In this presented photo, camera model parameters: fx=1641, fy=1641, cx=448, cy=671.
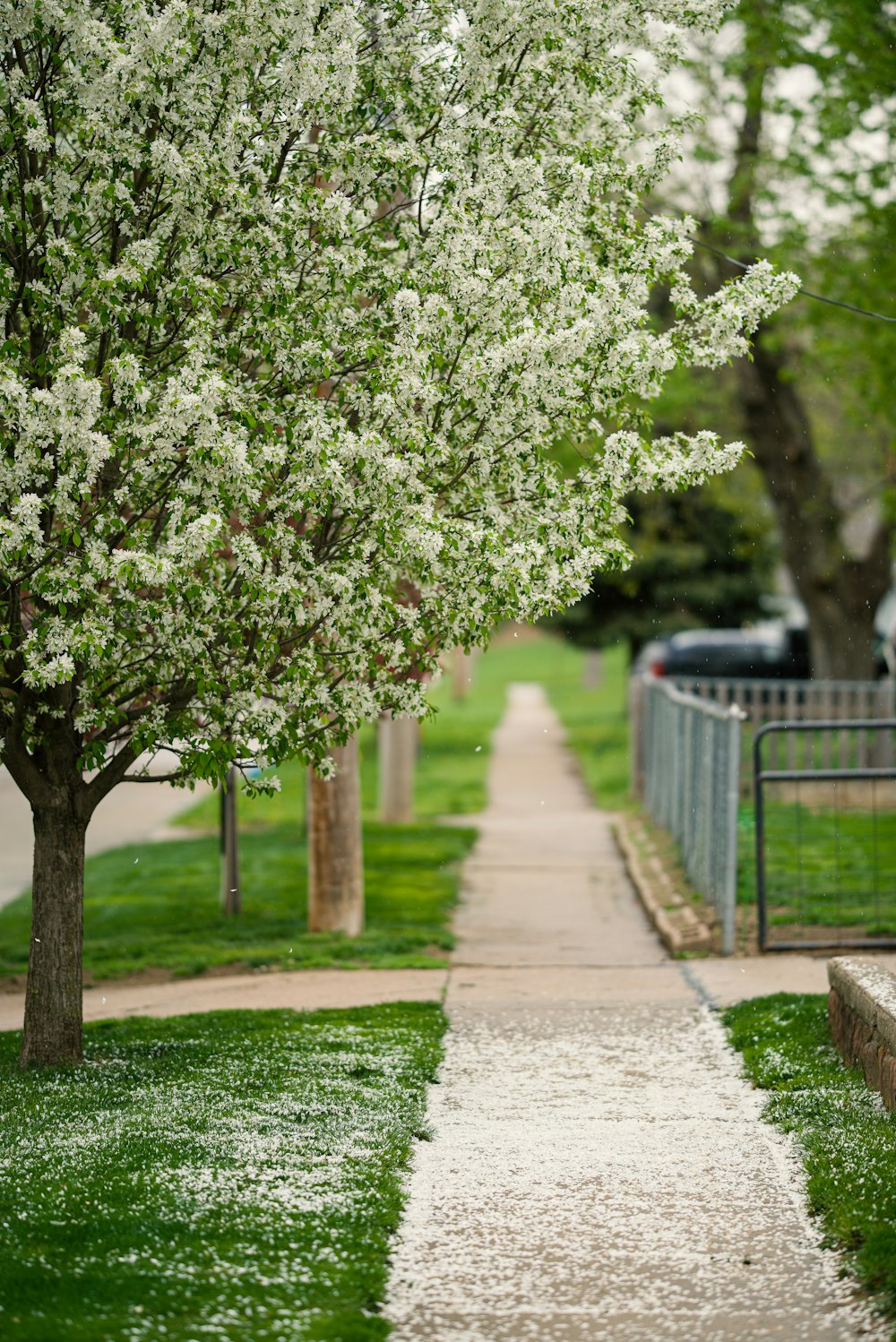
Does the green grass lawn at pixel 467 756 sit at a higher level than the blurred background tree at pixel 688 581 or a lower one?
lower

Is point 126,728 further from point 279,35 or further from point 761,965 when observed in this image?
point 761,965

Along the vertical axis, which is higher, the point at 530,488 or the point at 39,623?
the point at 530,488

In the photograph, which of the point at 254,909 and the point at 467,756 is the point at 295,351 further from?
the point at 467,756

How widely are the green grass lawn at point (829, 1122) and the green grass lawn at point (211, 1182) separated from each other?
4.58 feet

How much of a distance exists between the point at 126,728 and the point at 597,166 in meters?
3.25

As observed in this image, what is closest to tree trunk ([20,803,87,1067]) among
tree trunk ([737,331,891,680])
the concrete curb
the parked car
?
the concrete curb

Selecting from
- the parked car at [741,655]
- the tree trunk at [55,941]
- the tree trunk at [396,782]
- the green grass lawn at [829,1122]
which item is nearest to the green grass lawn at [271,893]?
the tree trunk at [396,782]

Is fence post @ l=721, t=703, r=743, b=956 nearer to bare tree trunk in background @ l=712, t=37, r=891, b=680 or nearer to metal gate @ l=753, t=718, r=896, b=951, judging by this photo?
metal gate @ l=753, t=718, r=896, b=951

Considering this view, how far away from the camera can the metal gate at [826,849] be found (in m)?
10.1

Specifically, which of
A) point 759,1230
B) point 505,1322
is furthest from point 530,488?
point 505,1322

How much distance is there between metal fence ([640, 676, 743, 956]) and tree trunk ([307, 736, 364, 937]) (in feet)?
8.08

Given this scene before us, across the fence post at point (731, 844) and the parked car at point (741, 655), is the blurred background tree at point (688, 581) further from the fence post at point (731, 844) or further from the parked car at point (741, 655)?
the fence post at point (731, 844)

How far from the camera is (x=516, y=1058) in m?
7.57

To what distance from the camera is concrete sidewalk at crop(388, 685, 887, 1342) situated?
451cm
